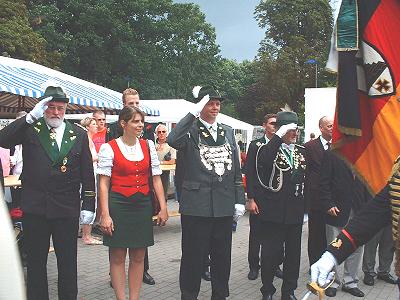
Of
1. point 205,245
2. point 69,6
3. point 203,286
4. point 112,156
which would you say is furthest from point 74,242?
point 69,6

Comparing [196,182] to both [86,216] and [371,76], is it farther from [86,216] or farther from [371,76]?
[371,76]

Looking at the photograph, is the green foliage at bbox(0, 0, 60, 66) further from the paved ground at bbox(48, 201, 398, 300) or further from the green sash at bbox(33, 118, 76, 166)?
the green sash at bbox(33, 118, 76, 166)

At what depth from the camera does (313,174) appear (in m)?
5.73

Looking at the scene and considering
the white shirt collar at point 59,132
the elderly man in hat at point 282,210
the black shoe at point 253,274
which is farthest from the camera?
the black shoe at point 253,274

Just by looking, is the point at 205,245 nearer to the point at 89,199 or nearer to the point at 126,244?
the point at 126,244

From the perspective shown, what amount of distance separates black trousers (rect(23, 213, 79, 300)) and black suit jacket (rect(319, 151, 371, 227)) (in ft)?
9.10

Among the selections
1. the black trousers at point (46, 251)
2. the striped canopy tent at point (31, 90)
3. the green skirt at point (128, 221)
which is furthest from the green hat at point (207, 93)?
the striped canopy tent at point (31, 90)

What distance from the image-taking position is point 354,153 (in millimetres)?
3729

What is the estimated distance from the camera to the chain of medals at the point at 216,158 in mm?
4520

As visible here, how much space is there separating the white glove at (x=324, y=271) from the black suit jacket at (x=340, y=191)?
309cm

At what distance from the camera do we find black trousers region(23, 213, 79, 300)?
4.00 m

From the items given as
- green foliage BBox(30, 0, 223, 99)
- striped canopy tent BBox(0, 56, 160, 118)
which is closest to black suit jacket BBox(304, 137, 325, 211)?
striped canopy tent BBox(0, 56, 160, 118)

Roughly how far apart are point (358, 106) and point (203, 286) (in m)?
3.05

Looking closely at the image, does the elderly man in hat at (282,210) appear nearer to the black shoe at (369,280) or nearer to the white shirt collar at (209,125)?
the white shirt collar at (209,125)
